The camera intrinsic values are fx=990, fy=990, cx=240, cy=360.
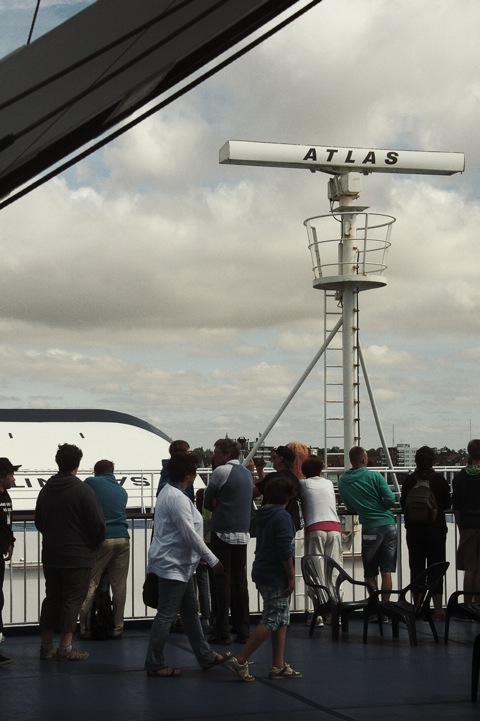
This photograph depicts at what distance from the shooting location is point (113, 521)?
980 centimetres

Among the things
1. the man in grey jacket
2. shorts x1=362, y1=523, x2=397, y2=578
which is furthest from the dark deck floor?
shorts x1=362, y1=523, x2=397, y2=578

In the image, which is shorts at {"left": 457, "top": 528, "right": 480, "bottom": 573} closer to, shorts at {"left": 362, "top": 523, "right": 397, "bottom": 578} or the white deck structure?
shorts at {"left": 362, "top": 523, "right": 397, "bottom": 578}

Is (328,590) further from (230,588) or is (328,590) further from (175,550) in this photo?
(175,550)

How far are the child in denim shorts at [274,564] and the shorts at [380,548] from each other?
2.88 metres

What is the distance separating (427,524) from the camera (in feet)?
34.2

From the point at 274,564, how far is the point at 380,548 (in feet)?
10.4

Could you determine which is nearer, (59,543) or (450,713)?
(450,713)

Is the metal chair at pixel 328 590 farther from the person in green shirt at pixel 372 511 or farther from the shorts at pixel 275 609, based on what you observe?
the shorts at pixel 275 609

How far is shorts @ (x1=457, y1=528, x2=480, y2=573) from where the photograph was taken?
10367 millimetres

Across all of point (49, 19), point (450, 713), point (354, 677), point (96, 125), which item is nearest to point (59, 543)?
point (354, 677)

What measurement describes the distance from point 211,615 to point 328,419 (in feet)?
35.9

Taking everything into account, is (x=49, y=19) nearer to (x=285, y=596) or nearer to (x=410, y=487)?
(x=285, y=596)

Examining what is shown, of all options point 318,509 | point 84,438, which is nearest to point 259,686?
point 318,509

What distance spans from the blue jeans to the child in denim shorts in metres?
0.47
